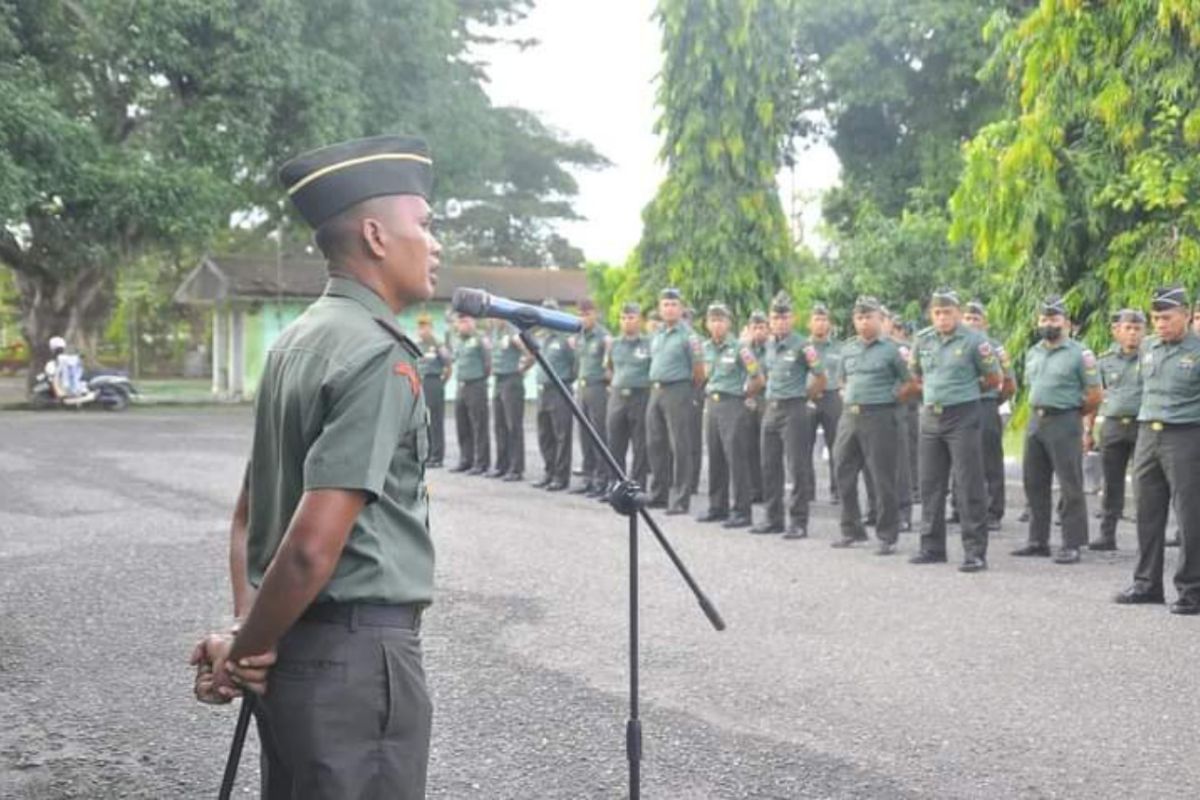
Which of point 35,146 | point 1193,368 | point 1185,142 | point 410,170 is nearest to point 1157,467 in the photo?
point 1193,368

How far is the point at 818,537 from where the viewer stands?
10.9m

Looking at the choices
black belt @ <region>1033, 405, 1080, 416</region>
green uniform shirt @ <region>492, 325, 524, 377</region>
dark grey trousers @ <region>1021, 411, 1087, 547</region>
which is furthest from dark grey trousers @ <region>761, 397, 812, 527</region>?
green uniform shirt @ <region>492, 325, 524, 377</region>

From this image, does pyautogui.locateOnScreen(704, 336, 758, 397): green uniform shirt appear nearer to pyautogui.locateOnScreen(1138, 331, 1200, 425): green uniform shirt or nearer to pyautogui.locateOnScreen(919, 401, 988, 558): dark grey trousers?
pyautogui.locateOnScreen(919, 401, 988, 558): dark grey trousers

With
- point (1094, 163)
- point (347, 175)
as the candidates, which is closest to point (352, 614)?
point (347, 175)

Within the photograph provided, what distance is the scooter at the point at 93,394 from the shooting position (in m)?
26.3

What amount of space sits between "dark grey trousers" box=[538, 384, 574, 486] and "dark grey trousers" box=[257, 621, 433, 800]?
39.6ft

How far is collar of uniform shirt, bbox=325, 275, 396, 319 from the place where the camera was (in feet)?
8.27

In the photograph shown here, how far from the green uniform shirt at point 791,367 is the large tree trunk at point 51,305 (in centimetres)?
1955

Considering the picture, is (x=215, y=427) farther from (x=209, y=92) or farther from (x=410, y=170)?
(x=410, y=170)

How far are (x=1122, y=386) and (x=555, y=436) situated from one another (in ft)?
21.3

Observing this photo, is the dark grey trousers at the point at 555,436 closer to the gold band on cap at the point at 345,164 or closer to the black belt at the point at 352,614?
the gold band on cap at the point at 345,164

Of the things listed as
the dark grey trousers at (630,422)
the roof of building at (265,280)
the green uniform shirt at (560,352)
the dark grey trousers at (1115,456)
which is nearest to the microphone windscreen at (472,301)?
the dark grey trousers at (1115,456)

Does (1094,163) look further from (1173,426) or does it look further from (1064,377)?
(1173,426)

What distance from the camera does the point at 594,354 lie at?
1462 centimetres
